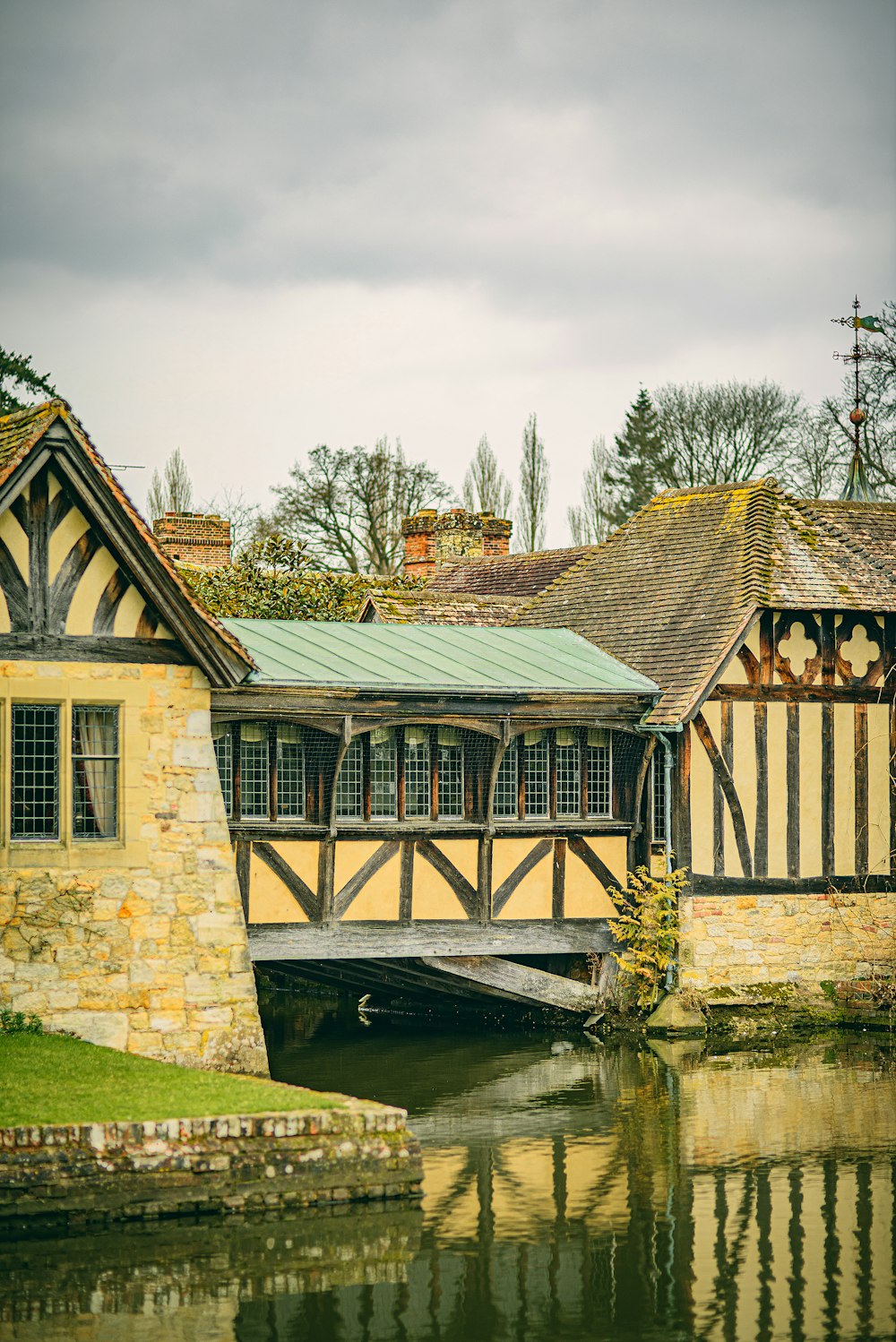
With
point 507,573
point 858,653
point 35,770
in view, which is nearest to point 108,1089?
point 35,770

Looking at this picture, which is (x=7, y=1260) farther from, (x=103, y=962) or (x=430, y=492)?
(x=430, y=492)

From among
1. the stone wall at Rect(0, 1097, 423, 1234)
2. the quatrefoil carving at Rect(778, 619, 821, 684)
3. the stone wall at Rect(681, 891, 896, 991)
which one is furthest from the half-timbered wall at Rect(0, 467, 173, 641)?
the quatrefoil carving at Rect(778, 619, 821, 684)

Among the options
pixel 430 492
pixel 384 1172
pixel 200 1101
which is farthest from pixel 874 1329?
pixel 430 492

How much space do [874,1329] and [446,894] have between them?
28.3 feet

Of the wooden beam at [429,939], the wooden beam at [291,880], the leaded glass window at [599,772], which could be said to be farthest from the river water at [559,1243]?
the leaded glass window at [599,772]

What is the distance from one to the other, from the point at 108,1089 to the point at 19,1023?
5.71 ft

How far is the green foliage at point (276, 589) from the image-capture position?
24.8 meters

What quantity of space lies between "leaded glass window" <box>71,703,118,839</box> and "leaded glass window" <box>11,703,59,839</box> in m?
0.17

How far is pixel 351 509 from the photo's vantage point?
1640 inches

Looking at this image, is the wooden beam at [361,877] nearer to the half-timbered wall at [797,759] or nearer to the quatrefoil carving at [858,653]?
the half-timbered wall at [797,759]

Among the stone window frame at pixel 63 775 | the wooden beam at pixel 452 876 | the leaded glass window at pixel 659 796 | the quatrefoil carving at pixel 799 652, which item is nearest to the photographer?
the stone window frame at pixel 63 775

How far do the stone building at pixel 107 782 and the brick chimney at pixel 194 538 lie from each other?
1326 cm

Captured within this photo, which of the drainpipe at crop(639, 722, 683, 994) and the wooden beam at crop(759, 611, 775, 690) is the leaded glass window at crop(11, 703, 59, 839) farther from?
the wooden beam at crop(759, 611, 775, 690)

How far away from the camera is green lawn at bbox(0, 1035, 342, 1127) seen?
39.5 feet
